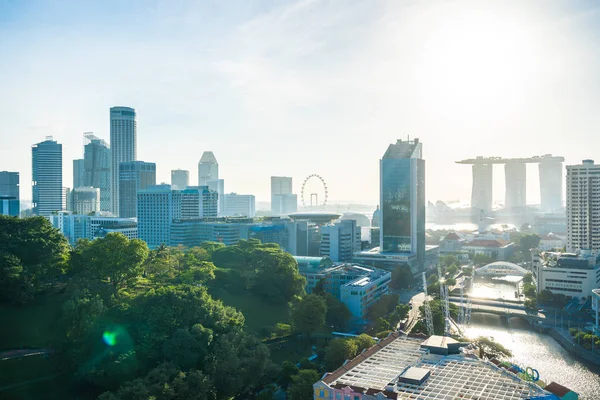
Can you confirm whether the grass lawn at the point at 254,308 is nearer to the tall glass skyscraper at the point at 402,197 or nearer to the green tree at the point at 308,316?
the green tree at the point at 308,316

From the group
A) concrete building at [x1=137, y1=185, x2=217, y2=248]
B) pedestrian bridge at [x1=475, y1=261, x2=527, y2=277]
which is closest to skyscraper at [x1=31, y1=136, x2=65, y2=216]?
concrete building at [x1=137, y1=185, x2=217, y2=248]

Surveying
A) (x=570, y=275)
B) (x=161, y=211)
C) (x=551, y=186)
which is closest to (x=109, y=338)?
(x=570, y=275)

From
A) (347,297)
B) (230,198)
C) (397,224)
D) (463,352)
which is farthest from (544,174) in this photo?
(463,352)

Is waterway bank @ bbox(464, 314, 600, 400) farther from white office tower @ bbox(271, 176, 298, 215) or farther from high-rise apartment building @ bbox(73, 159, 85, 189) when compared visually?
white office tower @ bbox(271, 176, 298, 215)

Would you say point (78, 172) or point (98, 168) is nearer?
point (98, 168)

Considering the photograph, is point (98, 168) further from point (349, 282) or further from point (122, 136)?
point (349, 282)

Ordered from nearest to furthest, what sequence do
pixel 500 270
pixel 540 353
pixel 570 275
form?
pixel 540 353
pixel 570 275
pixel 500 270

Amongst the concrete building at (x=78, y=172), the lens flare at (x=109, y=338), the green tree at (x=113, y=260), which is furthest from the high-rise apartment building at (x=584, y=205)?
the concrete building at (x=78, y=172)
